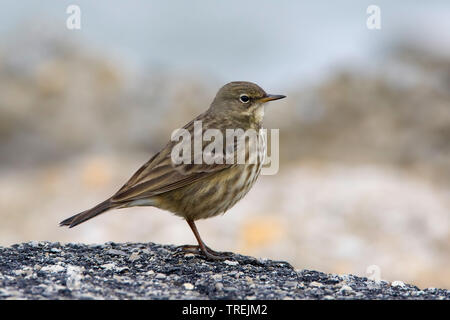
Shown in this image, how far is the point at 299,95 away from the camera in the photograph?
47.3ft

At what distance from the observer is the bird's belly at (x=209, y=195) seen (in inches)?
295

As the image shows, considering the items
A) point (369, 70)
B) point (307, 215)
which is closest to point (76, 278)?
point (307, 215)

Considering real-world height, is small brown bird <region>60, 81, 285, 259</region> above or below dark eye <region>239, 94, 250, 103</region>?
below

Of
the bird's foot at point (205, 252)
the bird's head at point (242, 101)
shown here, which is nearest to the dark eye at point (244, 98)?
the bird's head at point (242, 101)

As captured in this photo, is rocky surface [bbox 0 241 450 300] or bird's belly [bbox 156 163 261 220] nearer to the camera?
rocky surface [bbox 0 241 450 300]

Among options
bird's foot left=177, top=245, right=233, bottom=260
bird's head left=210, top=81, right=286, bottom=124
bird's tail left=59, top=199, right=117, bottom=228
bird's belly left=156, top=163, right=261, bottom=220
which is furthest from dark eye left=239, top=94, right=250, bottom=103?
bird's tail left=59, top=199, right=117, bottom=228

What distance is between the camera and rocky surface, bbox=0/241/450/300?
5.88 m

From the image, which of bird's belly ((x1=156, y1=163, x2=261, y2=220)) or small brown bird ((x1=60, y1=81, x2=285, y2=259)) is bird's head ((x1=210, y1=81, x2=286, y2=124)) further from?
bird's belly ((x1=156, y1=163, x2=261, y2=220))

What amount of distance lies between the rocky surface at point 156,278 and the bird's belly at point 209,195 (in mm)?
440

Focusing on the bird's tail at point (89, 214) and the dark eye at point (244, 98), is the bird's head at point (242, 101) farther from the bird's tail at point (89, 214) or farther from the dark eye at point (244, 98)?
the bird's tail at point (89, 214)

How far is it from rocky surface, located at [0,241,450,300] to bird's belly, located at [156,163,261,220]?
440 millimetres

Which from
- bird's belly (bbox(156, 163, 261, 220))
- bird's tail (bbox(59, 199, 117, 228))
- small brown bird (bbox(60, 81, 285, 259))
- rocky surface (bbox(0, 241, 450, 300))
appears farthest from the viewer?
bird's belly (bbox(156, 163, 261, 220))

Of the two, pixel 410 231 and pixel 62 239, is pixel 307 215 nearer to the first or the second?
pixel 410 231
